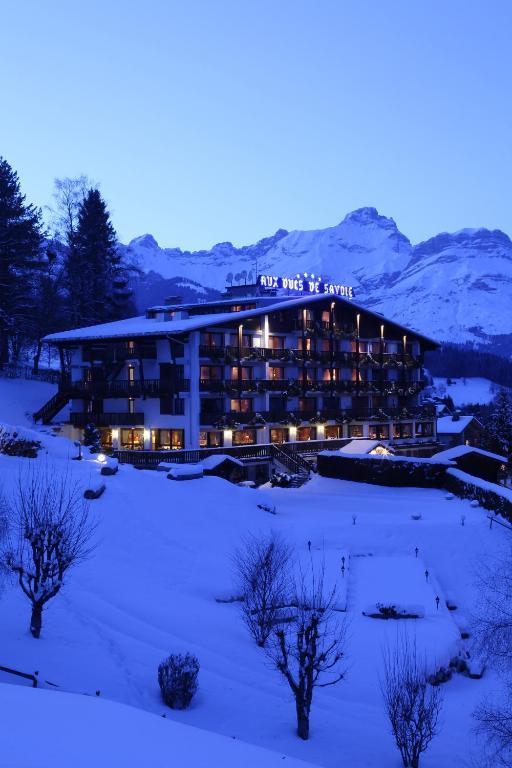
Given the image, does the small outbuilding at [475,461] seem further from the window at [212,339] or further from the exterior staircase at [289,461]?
the window at [212,339]

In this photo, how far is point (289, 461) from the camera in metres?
54.5

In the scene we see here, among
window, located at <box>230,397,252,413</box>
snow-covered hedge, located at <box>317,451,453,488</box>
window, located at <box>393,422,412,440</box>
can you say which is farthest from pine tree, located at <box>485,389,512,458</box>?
window, located at <box>230,397,252,413</box>

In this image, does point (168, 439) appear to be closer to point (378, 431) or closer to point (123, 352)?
point (123, 352)

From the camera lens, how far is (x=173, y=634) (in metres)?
22.8

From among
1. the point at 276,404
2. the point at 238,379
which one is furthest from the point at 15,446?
the point at 276,404

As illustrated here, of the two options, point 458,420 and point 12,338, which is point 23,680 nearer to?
point 12,338

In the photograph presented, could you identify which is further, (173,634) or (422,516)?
(422,516)

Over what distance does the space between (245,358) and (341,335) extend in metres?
13.3

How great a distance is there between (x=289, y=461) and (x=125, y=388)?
47.1 feet

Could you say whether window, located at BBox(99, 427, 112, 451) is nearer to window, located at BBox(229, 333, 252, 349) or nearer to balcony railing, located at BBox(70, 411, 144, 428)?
balcony railing, located at BBox(70, 411, 144, 428)

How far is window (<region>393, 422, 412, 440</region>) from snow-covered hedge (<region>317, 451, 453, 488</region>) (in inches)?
984

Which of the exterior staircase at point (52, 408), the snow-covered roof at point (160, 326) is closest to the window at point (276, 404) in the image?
the snow-covered roof at point (160, 326)

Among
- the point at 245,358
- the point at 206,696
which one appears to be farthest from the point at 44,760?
the point at 245,358

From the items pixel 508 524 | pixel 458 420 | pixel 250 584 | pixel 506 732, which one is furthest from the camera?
pixel 458 420
